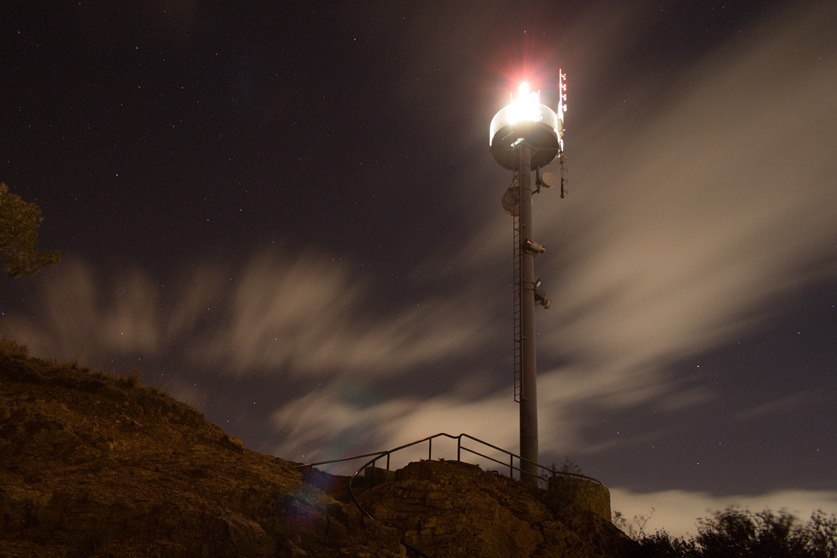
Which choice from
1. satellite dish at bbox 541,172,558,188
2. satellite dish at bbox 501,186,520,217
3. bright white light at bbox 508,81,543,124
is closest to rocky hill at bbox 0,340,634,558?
satellite dish at bbox 501,186,520,217

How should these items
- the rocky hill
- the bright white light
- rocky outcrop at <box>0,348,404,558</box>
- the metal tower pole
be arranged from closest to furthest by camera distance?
rocky outcrop at <box>0,348,404,558</box> → the rocky hill → the metal tower pole → the bright white light

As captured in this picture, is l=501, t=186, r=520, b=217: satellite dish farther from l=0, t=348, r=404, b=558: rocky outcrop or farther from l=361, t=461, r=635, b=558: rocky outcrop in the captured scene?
l=0, t=348, r=404, b=558: rocky outcrop

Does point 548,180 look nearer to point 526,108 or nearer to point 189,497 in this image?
point 526,108

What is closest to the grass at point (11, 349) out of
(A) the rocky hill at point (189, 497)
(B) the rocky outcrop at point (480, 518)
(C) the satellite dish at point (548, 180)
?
(A) the rocky hill at point (189, 497)

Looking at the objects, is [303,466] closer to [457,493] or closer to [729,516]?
[457,493]

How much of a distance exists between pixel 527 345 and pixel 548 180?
941 cm

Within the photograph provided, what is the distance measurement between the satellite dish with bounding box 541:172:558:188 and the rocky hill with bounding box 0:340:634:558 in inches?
632

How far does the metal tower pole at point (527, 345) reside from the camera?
21.9m

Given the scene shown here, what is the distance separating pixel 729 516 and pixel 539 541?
6.21m

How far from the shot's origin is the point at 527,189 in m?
27.6

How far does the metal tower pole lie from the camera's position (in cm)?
2194

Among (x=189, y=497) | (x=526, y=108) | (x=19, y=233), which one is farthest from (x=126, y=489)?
(x=526, y=108)

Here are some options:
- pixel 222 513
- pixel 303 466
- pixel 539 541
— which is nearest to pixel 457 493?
pixel 539 541

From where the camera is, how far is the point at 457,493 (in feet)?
50.9
